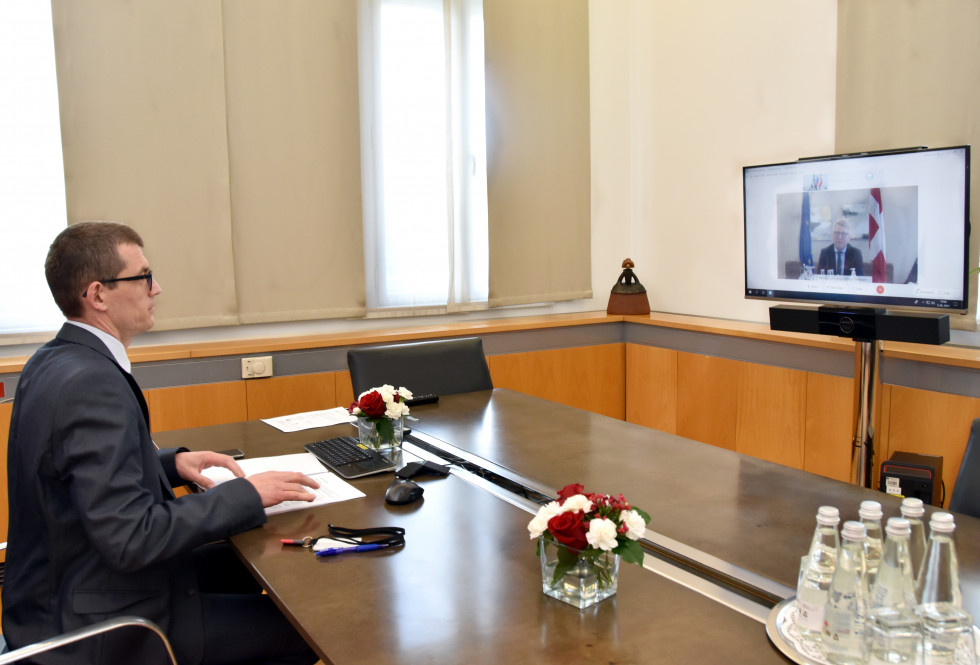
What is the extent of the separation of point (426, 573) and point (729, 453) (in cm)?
105

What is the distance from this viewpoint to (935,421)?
3.04 metres

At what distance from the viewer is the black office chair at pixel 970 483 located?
1807 millimetres

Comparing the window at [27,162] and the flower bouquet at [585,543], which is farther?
the window at [27,162]

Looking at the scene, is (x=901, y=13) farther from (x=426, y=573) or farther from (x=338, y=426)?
(x=426, y=573)

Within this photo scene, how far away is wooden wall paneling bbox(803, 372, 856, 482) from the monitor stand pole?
0.94ft

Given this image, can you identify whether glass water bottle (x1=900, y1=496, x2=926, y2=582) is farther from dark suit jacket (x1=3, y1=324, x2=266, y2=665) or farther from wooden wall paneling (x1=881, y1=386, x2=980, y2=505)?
wooden wall paneling (x1=881, y1=386, x2=980, y2=505)

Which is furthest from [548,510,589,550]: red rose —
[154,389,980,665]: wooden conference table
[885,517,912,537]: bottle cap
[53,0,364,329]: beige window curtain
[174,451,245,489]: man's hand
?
[53,0,364,329]: beige window curtain

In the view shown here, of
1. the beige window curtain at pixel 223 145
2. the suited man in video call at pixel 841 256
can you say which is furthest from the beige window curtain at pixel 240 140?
the suited man in video call at pixel 841 256

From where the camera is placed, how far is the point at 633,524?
128 centimetres

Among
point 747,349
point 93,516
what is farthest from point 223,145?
point 747,349

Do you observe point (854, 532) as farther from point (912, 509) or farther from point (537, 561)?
point (537, 561)

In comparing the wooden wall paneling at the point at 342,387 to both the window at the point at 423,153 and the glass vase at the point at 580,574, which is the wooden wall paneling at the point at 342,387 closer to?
the window at the point at 423,153

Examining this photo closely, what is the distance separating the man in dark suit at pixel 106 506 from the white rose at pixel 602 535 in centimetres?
78

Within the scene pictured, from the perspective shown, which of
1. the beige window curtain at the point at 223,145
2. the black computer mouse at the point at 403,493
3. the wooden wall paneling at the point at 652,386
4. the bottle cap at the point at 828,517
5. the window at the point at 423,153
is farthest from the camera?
the wooden wall paneling at the point at 652,386
